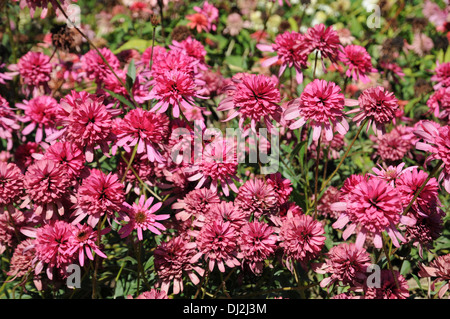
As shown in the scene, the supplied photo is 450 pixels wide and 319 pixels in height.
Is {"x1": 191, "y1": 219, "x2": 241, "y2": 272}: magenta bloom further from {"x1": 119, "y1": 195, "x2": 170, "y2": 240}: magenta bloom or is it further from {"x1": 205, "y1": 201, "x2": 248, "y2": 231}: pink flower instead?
{"x1": 119, "y1": 195, "x2": 170, "y2": 240}: magenta bloom

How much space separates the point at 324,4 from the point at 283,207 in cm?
358

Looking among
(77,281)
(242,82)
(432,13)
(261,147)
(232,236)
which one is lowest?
(77,281)

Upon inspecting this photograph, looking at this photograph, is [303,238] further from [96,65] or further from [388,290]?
[96,65]

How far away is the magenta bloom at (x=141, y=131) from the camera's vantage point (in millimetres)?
1327

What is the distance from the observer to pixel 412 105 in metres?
2.51

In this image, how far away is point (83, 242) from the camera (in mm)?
1257

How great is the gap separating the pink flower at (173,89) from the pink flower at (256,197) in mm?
349

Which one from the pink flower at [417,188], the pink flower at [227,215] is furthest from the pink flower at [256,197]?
the pink flower at [417,188]

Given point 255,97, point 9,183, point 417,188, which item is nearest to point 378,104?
point 417,188

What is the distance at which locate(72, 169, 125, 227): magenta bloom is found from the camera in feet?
3.93

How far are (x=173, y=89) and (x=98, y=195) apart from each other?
17.7 inches

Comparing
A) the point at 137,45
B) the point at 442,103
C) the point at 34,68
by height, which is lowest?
the point at 442,103
